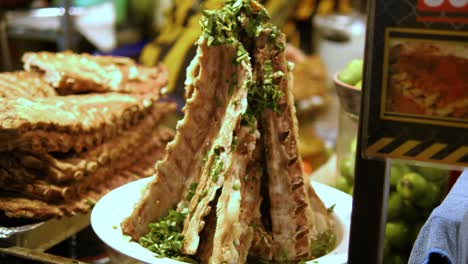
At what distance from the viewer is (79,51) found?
10.9 ft

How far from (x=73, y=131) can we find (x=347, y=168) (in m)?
0.82

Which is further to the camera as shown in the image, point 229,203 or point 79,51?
point 79,51

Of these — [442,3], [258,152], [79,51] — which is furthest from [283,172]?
[79,51]

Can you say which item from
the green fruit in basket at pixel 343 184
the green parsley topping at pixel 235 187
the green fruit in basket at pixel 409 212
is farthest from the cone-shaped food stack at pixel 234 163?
the green fruit in basket at pixel 343 184

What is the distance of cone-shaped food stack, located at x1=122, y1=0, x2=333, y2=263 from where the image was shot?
4.20 ft

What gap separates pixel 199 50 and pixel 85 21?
Result: 117 inches

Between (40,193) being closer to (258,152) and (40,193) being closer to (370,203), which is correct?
(258,152)

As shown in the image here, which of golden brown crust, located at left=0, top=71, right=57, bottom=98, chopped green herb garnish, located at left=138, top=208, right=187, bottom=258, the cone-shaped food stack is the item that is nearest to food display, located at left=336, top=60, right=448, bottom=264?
the cone-shaped food stack

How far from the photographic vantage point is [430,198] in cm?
157

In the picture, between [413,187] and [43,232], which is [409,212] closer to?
[413,187]

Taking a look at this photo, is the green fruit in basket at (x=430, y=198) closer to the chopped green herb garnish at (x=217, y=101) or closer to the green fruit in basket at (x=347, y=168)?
the green fruit in basket at (x=347, y=168)

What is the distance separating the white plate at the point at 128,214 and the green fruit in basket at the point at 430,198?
0.18m

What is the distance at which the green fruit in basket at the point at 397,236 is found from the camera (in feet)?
4.95

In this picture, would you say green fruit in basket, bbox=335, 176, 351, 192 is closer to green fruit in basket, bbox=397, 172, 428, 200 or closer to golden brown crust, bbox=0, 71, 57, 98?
green fruit in basket, bbox=397, 172, 428, 200
